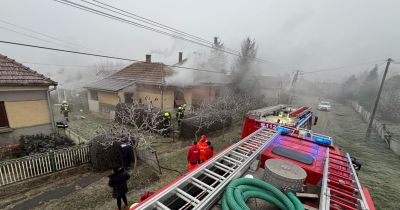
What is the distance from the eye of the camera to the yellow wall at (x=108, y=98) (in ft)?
55.9

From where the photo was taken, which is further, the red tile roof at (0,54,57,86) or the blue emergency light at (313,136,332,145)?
the red tile roof at (0,54,57,86)

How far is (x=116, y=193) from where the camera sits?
5.27 meters

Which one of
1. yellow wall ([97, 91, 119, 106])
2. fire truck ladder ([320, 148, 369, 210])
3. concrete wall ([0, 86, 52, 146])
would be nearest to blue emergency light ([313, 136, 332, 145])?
fire truck ladder ([320, 148, 369, 210])

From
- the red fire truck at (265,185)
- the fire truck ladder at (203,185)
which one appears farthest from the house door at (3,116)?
the fire truck ladder at (203,185)

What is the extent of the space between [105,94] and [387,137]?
83.1 ft

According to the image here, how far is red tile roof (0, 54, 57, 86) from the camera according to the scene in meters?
8.17

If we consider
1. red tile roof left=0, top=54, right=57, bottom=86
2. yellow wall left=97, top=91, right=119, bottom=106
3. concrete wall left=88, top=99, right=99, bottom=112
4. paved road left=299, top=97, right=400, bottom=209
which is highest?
red tile roof left=0, top=54, right=57, bottom=86

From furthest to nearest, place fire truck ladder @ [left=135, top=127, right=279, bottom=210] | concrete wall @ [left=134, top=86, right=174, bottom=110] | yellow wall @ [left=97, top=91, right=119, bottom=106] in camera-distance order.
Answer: concrete wall @ [left=134, top=86, right=174, bottom=110], yellow wall @ [left=97, top=91, right=119, bottom=106], fire truck ladder @ [left=135, top=127, right=279, bottom=210]

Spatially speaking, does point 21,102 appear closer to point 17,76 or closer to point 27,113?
point 27,113

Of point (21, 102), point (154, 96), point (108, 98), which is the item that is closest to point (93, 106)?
point (108, 98)

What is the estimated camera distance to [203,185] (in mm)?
2834

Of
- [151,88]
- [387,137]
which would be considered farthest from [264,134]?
[387,137]

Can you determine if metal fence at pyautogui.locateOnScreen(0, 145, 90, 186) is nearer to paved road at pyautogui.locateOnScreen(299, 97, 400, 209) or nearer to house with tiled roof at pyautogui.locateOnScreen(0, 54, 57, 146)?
house with tiled roof at pyautogui.locateOnScreen(0, 54, 57, 146)

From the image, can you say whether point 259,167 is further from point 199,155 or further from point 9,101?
point 9,101
